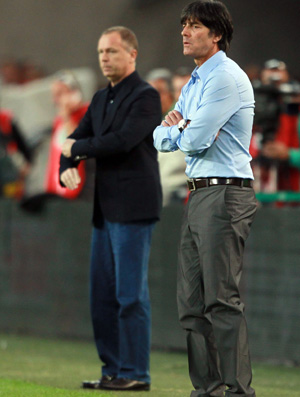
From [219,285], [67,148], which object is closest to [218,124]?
[219,285]

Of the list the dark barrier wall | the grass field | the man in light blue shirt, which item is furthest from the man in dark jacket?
the dark barrier wall

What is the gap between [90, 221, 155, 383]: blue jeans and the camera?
5.96 metres

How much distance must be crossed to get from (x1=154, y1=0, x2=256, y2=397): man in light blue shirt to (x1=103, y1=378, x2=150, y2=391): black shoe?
→ 41.3 inches

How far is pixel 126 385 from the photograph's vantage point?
5910 mm

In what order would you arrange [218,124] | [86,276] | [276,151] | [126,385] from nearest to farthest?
[218,124] < [126,385] < [276,151] < [86,276]

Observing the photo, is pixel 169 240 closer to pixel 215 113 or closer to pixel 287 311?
pixel 287 311

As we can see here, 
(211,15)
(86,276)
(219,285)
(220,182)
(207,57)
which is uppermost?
(211,15)

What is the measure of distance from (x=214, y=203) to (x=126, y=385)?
1667mm

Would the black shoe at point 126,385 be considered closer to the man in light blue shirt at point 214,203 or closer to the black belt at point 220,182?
the man in light blue shirt at point 214,203

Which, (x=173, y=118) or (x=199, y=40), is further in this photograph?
(x=173, y=118)

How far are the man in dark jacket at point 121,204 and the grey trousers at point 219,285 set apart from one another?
3.64 ft

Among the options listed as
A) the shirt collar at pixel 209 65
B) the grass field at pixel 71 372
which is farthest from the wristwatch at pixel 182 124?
the grass field at pixel 71 372

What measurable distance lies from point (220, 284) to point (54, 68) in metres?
10.5

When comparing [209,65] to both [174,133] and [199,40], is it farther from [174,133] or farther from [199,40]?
[174,133]
